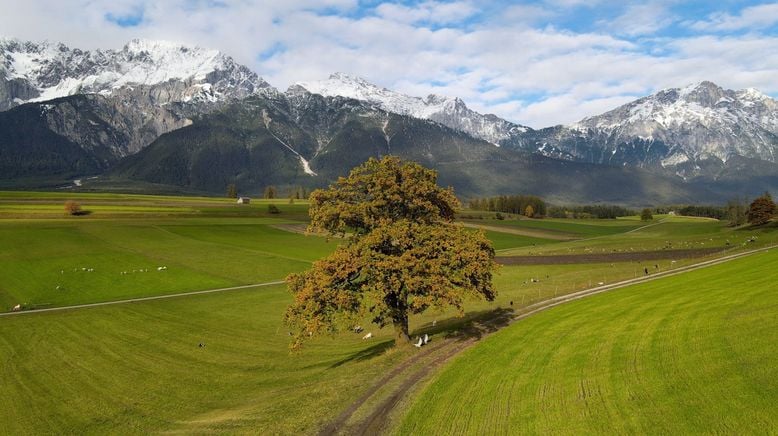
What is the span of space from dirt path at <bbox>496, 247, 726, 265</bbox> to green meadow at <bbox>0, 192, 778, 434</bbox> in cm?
569

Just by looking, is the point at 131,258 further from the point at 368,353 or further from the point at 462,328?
the point at 462,328

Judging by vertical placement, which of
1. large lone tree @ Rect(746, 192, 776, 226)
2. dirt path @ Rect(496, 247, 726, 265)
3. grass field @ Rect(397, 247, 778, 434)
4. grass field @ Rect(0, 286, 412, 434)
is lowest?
grass field @ Rect(0, 286, 412, 434)

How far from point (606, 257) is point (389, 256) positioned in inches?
2905

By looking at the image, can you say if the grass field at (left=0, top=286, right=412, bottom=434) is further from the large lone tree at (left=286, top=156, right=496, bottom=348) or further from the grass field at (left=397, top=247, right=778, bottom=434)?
the grass field at (left=397, top=247, right=778, bottom=434)

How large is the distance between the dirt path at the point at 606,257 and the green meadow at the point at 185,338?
18.7ft

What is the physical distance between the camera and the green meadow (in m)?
33.1

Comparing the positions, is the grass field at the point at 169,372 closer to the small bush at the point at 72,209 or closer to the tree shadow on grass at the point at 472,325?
the tree shadow on grass at the point at 472,325

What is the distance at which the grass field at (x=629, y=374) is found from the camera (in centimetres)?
1916

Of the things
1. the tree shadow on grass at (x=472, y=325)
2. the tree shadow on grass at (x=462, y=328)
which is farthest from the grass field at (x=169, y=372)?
the tree shadow on grass at (x=472, y=325)

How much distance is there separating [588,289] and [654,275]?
1128 centimetres

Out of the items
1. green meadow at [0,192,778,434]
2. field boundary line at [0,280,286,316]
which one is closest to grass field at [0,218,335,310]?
green meadow at [0,192,778,434]

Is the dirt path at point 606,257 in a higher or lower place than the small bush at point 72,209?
lower

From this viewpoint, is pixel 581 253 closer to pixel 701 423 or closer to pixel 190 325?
pixel 190 325

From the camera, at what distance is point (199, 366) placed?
45156 millimetres
